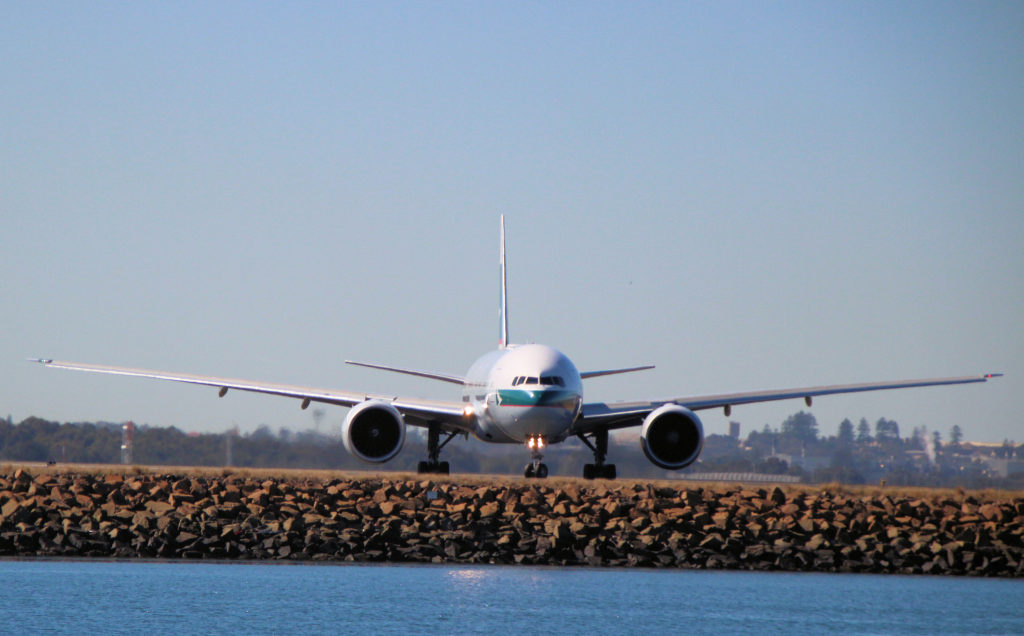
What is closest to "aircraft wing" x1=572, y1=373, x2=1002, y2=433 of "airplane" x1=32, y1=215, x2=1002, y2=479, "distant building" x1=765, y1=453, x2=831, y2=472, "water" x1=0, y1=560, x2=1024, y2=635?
"airplane" x1=32, y1=215, x2=1002, y2=479

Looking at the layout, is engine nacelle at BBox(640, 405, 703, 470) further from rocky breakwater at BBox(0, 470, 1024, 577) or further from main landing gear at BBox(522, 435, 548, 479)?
rocky breakwater at BBox(0, 470, 1024, 577)

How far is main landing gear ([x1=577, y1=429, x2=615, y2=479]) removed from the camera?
35.2m

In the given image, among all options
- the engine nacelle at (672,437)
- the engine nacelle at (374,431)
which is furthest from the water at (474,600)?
the engine nacelle at (374,431)

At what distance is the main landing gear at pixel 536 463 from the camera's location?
109 feet

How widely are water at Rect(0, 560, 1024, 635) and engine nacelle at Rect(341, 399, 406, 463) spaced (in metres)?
9.55

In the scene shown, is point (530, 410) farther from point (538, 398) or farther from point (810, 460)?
point (810, 460)

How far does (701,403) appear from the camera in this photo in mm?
35844

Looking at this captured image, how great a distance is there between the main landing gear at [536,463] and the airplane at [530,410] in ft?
0.07

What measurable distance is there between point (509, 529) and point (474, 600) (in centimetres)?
480

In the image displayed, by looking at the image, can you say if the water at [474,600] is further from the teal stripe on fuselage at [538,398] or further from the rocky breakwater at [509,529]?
the teal stripe on fuselage at [538,398]

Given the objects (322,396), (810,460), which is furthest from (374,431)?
(810,460)

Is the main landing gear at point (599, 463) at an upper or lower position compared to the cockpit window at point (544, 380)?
lower

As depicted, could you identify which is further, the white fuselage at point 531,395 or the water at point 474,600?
the white fuselage at point 531,395

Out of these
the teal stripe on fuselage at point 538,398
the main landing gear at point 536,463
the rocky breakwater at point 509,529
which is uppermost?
the teal stripe on fuselage at point 538,398
